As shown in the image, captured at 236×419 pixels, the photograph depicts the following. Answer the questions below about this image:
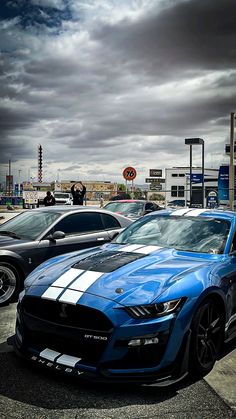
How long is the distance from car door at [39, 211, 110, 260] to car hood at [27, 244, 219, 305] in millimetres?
1925

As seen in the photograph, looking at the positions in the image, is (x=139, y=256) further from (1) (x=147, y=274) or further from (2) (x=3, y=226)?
(2) (x=3, y=226)

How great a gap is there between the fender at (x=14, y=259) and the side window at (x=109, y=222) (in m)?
1.72

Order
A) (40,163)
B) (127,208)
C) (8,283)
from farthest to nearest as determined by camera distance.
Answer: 1. (40,163)
2. (127,208)
3. (8,283)

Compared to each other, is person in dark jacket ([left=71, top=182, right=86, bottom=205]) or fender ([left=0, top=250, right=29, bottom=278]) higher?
person in dark jacket ([left=71, top=182, right=86, bottom=205])

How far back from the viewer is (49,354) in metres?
3.18

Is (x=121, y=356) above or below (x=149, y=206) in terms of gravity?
below

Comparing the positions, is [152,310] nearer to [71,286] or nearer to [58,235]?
[71,286]

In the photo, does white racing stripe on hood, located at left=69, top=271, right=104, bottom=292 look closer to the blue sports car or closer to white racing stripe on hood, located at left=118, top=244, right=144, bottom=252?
the blue sports car

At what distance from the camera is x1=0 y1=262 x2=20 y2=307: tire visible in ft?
18.4

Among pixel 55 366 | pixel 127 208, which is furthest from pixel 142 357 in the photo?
pixel 127 208

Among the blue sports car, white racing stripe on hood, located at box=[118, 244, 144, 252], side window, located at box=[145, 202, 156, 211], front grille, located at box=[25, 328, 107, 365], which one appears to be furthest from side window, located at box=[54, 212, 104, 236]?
side window, located at box=[145, 202, 156, 211]

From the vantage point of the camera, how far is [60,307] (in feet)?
10.5

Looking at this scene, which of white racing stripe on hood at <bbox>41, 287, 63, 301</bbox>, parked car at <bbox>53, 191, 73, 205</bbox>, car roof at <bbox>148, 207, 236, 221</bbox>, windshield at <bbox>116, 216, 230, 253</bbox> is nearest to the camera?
white racing stripe on hood at <bbox>41, 287, 63, 301</bbox>

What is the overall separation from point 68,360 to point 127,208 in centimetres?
907
